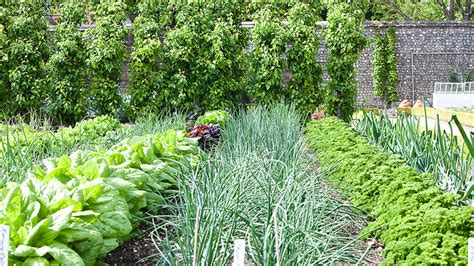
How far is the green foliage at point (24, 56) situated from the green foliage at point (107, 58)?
79 centimetres

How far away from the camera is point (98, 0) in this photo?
10.3m

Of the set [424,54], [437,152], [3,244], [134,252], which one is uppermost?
[3,244]

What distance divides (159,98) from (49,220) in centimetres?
739

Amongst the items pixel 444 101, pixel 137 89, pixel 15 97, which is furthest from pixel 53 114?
pixel 444 101

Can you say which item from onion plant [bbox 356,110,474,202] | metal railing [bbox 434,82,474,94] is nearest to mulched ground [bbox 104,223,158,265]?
onion plant [bbox 356,110,474,202]

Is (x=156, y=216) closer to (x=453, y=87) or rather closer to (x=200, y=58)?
(x=200, y=58)

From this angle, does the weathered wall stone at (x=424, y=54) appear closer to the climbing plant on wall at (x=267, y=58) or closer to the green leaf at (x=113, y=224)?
the climbing plant on wall at (x=267, y=58)

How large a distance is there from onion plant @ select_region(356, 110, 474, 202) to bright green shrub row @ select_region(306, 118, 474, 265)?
180 millimetres

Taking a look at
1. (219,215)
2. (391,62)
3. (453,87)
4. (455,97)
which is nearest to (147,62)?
(219,215)

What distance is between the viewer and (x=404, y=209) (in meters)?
2.97

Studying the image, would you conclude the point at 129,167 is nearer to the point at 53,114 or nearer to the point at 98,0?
the point at 53,114

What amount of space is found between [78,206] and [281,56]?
7634 mm

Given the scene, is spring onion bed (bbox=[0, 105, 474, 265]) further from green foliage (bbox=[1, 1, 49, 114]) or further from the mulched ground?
green foliage (bbox=[1, 1, 49, 114])

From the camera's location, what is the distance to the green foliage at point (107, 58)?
9.51 metres
